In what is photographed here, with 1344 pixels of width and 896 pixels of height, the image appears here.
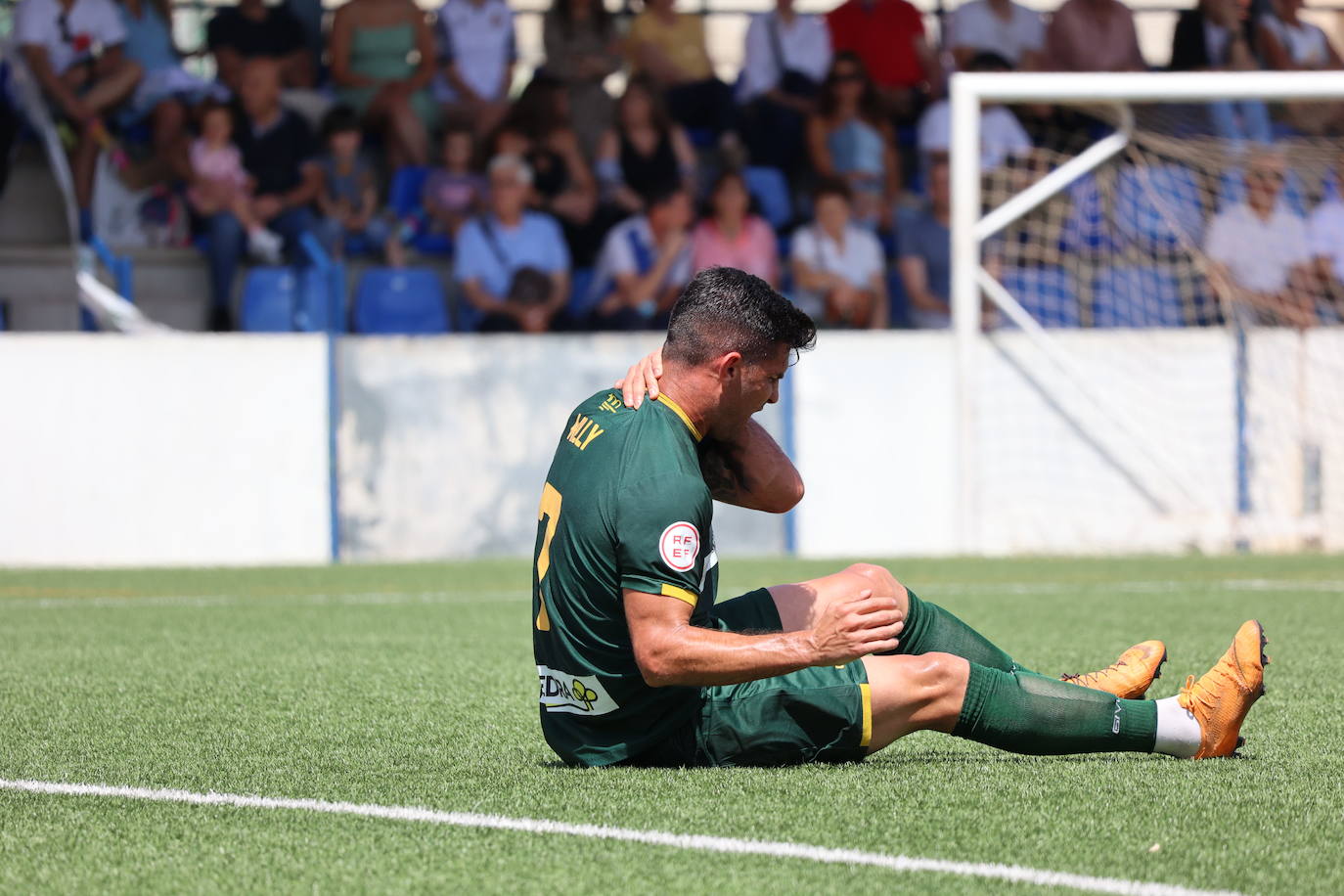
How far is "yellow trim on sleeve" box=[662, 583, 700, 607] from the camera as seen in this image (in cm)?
407

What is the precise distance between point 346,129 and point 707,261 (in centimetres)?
327

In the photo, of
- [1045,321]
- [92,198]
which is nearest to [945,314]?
[1045,321]

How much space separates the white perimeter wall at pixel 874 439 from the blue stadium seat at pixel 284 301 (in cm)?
137

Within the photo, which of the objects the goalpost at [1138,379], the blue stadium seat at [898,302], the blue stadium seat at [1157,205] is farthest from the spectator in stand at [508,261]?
the blue stadium seat at [1157,205]

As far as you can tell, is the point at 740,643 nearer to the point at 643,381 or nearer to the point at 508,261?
the point at 643,381

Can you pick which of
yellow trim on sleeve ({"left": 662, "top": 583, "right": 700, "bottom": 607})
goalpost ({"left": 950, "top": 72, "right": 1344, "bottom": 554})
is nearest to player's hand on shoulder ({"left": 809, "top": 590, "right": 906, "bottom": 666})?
yellow trim on sleeve ({"left": 662, "top": 583, "right": 700, "bottom": 607})

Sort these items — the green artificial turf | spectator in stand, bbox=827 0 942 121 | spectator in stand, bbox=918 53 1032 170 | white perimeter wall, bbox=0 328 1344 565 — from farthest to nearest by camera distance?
spectator in stand, bbox=827 0 942 121 < spectator in stand, bbox=918 53 1032 170 < white perimeter wall, bbox=0 328 1344 565 < the green artificial turf

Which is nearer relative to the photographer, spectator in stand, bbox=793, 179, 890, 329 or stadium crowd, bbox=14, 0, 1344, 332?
stadium crowd, bbox=14, 0, 1344, 332

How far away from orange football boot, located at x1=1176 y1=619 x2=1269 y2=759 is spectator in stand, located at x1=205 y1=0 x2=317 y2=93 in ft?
39.8

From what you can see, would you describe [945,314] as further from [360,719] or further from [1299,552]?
[360,719]

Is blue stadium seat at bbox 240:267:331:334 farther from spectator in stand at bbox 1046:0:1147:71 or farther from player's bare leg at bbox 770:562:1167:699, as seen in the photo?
player's bare leg at bbox 770:562:1167:699

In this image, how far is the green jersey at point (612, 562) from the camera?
4.10 m

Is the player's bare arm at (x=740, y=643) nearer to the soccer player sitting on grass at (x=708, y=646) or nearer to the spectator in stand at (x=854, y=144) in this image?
the soccer player sitting on grass at (x=708, y=646)

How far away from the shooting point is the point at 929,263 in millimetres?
14852
